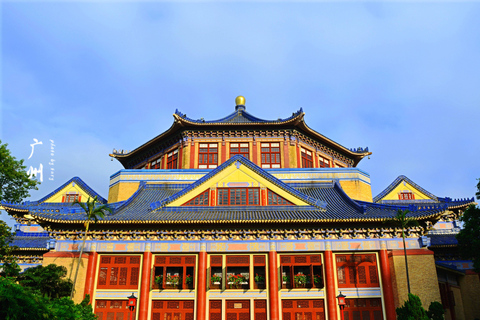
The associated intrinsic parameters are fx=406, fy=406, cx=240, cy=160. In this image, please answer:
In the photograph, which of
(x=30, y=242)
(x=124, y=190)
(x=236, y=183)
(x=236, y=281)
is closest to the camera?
(x=236, y=281)

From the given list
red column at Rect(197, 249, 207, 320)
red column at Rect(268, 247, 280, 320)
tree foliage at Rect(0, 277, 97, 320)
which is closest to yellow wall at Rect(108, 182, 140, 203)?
red column at Rect(197, 249, 207, 320)

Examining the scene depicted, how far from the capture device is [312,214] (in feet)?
84.9

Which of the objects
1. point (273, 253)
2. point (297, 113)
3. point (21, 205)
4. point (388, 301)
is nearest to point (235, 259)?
point (273, 253)

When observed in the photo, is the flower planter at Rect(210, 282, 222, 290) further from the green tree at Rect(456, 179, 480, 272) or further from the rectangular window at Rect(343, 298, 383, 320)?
the green tree at Rect(456, 179, 480, 272)

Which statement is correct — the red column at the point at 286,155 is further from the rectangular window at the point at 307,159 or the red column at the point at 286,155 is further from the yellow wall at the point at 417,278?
the yellow wall at the point at 417,278

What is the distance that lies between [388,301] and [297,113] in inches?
683

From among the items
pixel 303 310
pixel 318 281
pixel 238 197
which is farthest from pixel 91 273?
pixel 318 281

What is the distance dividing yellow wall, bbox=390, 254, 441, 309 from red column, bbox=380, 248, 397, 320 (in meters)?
0.28

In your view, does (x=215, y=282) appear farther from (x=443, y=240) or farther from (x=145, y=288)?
(x=443, y=240)

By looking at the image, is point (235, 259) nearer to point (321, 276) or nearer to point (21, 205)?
point (321, 276)

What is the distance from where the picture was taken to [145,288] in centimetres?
2455

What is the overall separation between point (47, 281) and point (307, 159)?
23181 mm

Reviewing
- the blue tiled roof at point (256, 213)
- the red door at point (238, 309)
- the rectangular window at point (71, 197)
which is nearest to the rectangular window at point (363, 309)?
the blue tiled roof at point (256, 213)

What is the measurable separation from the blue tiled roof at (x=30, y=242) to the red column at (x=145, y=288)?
1023 cm
